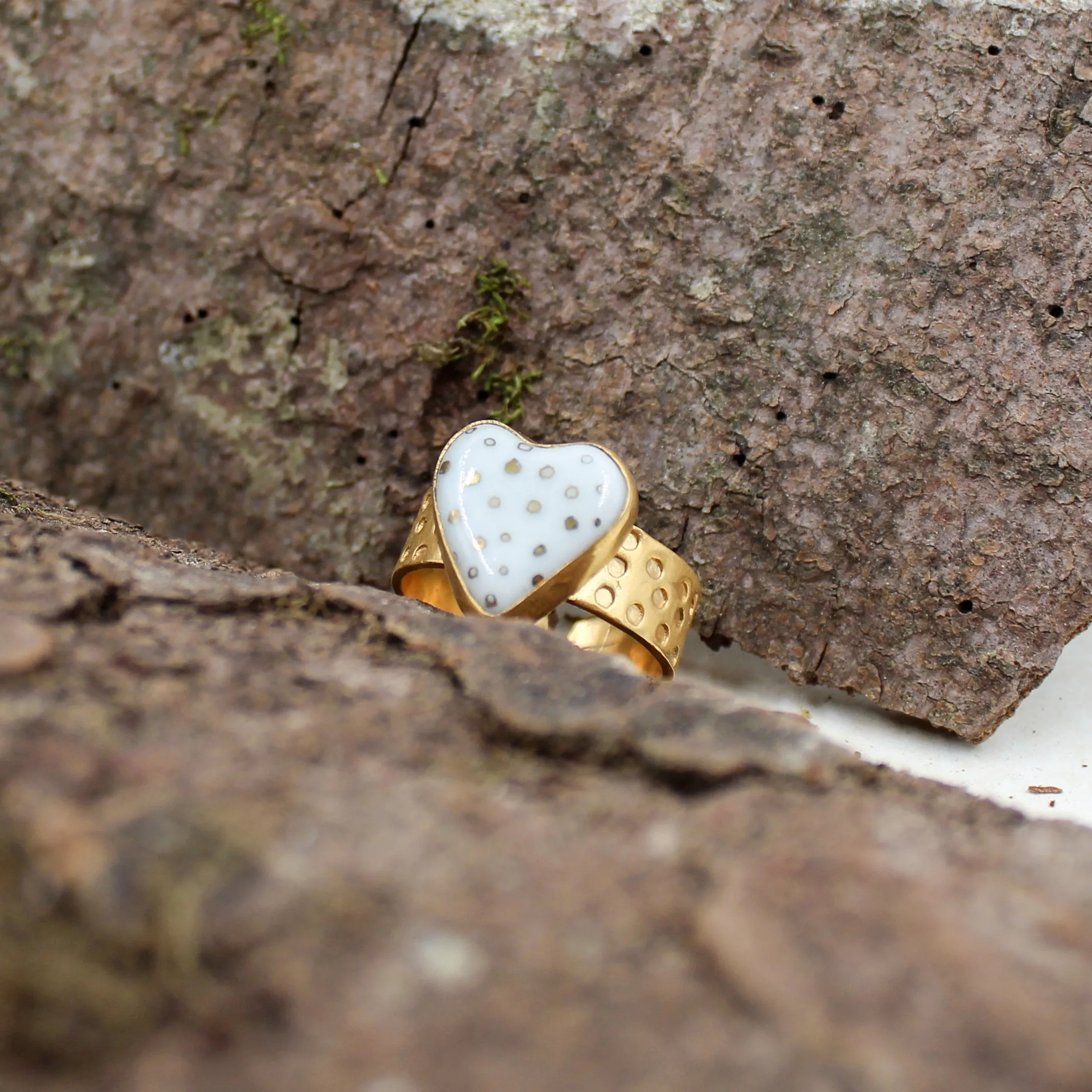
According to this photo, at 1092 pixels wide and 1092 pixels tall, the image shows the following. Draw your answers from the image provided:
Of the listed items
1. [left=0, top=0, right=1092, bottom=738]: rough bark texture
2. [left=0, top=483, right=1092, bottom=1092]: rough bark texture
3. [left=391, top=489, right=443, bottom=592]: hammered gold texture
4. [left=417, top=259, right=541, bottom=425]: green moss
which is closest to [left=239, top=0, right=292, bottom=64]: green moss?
[left=0, top=0, right=1092, bottom=738]: rough bark texture

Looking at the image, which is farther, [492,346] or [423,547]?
[492,346]

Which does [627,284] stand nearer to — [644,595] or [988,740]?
[644,595]

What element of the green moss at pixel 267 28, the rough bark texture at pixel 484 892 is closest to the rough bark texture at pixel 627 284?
the green moss at pixel 267 28

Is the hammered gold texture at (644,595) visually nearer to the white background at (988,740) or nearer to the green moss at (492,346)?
the white background at (988,740)

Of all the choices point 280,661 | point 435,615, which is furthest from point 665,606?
point 280,661

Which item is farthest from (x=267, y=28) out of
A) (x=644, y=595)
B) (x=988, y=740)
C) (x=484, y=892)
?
(x=988, y=740)

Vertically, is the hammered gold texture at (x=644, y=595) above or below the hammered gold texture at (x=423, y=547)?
above

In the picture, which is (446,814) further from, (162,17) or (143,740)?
(162,17)
